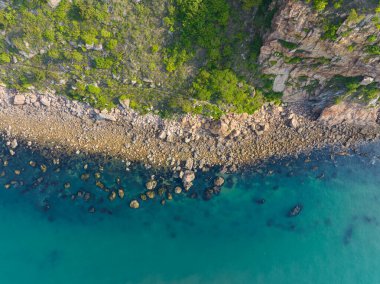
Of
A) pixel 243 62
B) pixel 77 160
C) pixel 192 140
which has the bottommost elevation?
pixel 77 160

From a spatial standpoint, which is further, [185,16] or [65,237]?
[65,237]

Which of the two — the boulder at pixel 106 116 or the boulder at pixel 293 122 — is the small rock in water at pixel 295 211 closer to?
the boulder at pixel 293 122

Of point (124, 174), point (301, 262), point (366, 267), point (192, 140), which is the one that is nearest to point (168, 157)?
point (192, 140)

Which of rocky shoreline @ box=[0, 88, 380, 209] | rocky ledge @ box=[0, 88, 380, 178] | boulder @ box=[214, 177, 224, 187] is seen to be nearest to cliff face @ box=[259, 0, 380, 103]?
rocky ledge @ box=[0, 88, 380, 178]

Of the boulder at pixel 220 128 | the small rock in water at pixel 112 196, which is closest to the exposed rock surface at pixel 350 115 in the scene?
the boulder at pixel 220 128

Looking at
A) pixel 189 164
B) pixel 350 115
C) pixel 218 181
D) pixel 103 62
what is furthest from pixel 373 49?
pixel 103 62

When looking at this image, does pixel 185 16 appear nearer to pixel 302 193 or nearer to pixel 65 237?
pixel 302 193

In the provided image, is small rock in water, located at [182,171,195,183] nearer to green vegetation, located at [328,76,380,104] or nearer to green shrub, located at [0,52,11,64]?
green vegetation, located at [328,76,380,104]
